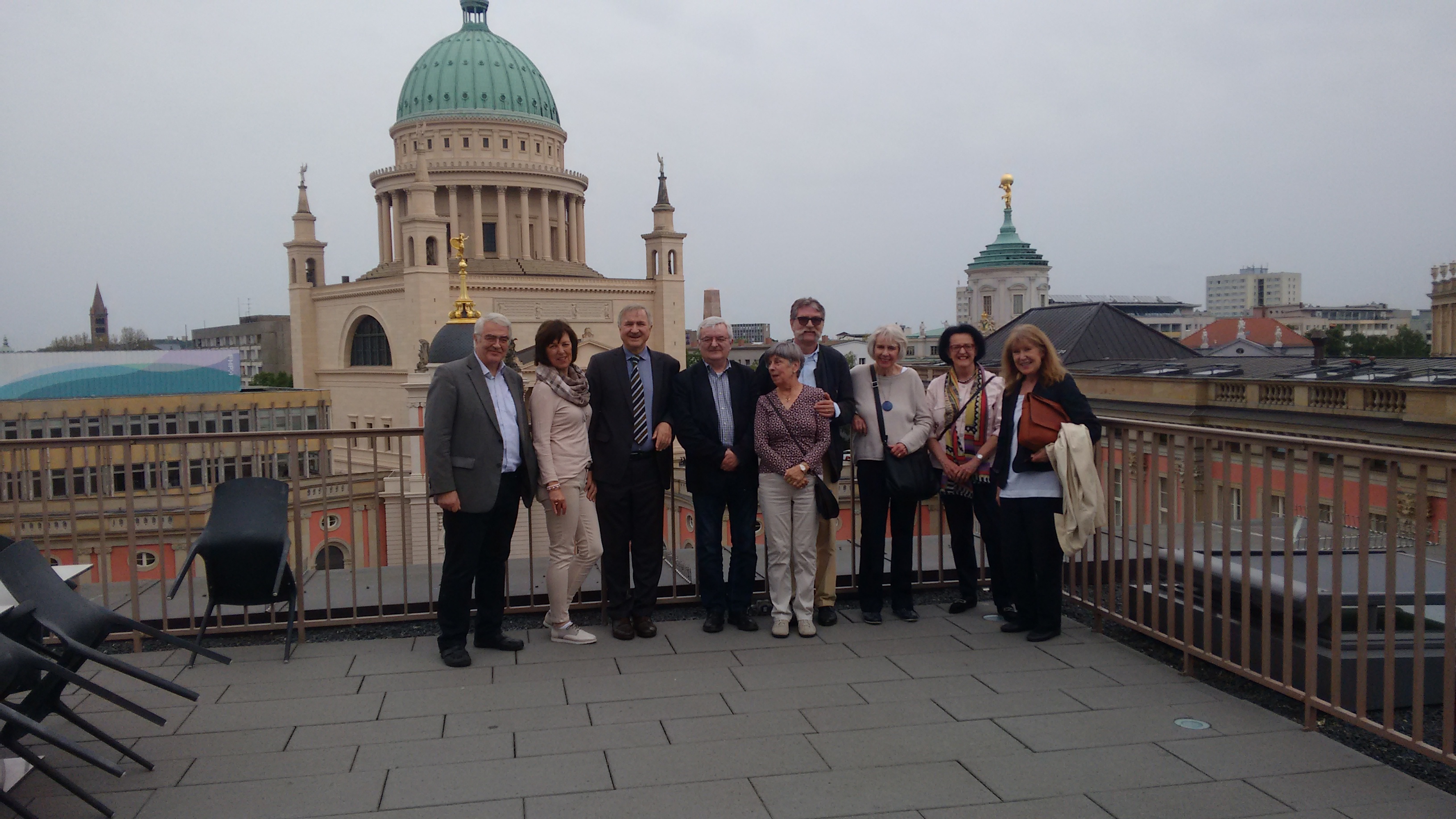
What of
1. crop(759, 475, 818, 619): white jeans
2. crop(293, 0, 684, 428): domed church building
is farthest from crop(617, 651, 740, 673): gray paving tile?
crop(293, 0, 684, 428): domed church building

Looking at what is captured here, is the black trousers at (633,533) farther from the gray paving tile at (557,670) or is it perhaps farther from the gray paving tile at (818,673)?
the gray paving tile at (818,673)

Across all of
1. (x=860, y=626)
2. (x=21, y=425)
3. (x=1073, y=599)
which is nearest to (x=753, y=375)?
(x=860, y=626)

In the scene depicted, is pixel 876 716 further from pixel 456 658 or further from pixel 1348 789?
pixel 456 658

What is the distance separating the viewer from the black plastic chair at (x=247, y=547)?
5238 millimetres

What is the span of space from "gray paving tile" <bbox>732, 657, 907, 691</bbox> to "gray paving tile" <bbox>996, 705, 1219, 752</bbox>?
76cm

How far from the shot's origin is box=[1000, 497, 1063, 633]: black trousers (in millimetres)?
5535

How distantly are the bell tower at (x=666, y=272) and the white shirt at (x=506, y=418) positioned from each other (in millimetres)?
55944

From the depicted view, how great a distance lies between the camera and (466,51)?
6938 centimetres

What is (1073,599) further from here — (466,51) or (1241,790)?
(466,51)

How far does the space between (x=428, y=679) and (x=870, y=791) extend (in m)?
2.30

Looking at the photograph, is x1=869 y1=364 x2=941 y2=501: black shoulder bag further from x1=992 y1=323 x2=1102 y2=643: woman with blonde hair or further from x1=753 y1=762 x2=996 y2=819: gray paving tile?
x1=753 y1=762 x2=996 y2=819: gray paving tile

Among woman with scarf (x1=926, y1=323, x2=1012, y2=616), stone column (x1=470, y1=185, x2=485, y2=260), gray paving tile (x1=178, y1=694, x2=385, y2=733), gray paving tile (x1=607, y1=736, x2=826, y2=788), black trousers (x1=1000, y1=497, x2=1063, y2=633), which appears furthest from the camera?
stone column (x1=470, y1=185, x2=485, y2=260)

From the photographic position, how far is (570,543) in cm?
561

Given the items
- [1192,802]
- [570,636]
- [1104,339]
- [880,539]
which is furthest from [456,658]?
[1104,339]
